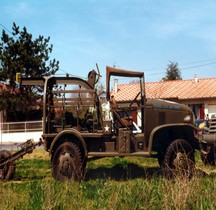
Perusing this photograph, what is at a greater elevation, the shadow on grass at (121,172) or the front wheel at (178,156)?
the front wheel at (178,156)

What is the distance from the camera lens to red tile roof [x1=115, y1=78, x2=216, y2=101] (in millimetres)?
34188

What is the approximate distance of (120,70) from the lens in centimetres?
878

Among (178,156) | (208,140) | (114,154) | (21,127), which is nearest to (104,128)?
(114,154)

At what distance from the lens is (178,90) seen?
1458 inches

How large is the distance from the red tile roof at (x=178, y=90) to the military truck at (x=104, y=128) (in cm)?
2361

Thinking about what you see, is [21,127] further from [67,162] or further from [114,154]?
[114,154]

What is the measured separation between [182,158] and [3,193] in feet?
13.8

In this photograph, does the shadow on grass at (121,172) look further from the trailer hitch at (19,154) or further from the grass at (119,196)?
the grass at (119,196)

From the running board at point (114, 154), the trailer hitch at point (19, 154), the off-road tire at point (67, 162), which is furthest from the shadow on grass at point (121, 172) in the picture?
the trailer hitch at point (19, 154)

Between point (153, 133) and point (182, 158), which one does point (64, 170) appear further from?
point (182, 158)

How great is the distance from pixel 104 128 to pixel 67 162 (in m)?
1.19

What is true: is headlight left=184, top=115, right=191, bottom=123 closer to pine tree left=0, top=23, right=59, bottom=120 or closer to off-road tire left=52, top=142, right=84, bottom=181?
off-road tire left=52, top=142, right=84, bottom=181

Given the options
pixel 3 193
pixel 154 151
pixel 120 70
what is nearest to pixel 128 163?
pixel 154 151

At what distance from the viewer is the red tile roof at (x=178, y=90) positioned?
3419 centimetres
